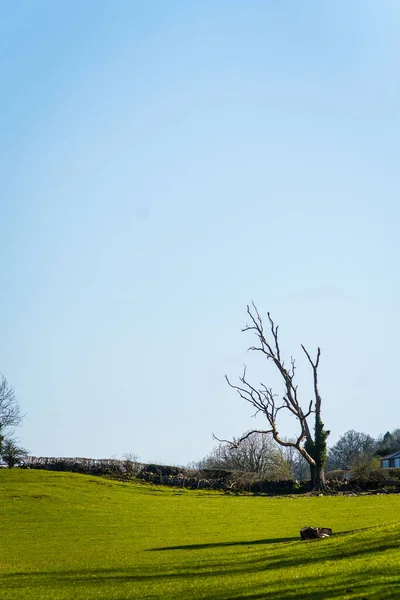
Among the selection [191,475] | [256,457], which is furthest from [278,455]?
[191,475]

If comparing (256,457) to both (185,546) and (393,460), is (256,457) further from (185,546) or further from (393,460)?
(185,546)

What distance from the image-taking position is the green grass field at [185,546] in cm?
1413

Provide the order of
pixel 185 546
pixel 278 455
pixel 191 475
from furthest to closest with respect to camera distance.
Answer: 1. pixel 278 455
2. pixel 191 475
3. pixel 185 546

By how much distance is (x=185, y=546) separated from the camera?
2452cm

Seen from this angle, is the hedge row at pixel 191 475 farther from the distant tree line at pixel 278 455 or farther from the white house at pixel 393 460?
the white house at pixel 393 460

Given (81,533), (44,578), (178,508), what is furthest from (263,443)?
(44,578)

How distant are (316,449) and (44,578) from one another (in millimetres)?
42416

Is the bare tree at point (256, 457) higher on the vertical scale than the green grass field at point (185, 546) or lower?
higher

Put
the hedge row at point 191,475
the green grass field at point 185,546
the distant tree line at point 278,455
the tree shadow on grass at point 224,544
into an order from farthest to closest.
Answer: the distant tree line at point 278,455, the hedge row at point 191,475, the tree shadow on grass at point 224,544, the green grass field at point 185,546

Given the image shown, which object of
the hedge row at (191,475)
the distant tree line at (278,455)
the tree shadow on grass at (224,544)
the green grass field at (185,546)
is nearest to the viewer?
the green grass field at (185,546)

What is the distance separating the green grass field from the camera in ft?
46.4

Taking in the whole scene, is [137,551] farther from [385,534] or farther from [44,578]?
[385,534]

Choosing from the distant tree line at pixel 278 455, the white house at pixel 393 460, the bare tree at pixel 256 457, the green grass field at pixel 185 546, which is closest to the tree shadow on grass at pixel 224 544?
the green grass field at pixel 185 546

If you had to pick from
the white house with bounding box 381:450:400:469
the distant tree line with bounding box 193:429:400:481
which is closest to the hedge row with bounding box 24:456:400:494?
the distant tree line with bounding box 193:429:400:481
